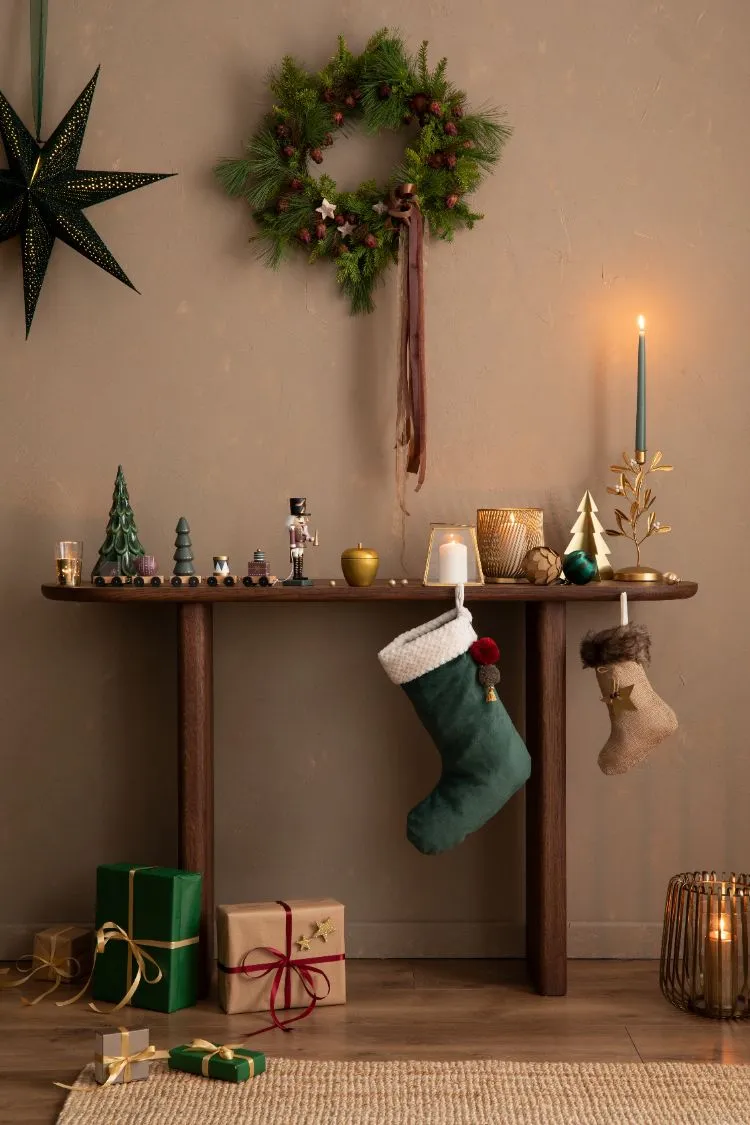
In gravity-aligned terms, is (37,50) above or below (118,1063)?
above

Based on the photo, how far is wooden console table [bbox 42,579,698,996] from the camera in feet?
6.95

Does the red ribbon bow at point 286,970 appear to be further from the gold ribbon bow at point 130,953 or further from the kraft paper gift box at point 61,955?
the kraft paper gift box at point 61,955

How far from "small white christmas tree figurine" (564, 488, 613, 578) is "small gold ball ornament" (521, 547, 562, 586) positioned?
14 cm

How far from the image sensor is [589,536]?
233 centimetres

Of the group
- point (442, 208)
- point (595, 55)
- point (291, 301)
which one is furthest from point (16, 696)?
point (595, 55)

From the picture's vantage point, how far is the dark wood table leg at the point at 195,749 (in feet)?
7.16

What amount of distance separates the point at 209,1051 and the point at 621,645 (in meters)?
1.02

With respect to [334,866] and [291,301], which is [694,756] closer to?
[334,866]

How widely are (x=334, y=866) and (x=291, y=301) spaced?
4.03 ft

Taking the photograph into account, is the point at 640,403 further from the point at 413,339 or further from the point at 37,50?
the point at 37,50

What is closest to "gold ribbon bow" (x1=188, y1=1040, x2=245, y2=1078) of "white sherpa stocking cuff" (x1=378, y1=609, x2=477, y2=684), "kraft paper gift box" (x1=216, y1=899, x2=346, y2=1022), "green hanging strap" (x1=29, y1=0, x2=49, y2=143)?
"kraft paper gift box" (x1=216, y1=899, x2=346, y2=1022)

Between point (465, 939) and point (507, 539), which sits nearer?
point (507, 539)

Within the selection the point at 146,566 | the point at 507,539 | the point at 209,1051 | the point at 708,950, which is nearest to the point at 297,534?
the point at 146,566

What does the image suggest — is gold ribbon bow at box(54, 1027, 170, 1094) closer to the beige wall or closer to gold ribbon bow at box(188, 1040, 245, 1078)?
gold ribbon bow at box(188, 1040, 245, 1078)
